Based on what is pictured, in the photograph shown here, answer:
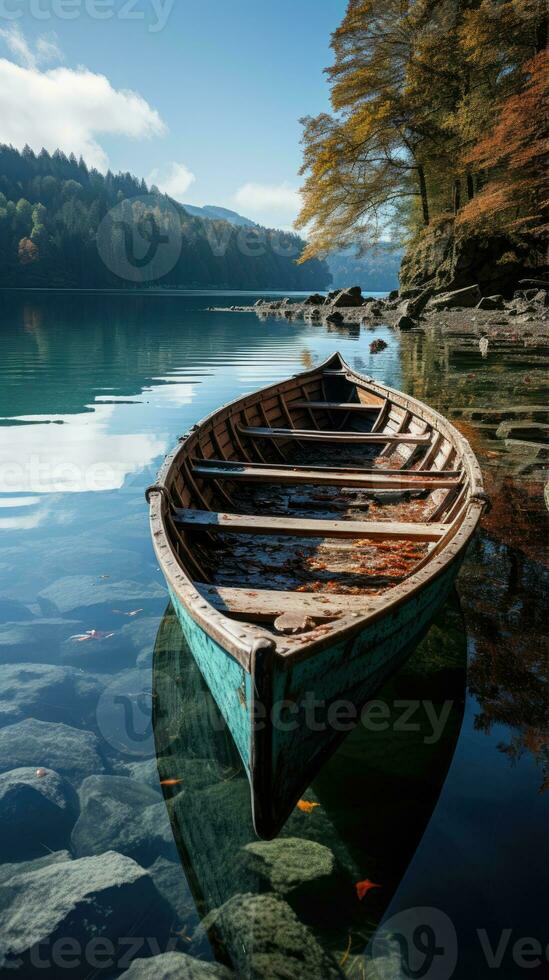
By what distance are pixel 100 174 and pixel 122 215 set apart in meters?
59.9

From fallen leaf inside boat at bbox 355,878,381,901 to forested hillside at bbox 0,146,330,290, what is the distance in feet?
422

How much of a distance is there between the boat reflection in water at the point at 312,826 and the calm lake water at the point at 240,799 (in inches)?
0.4

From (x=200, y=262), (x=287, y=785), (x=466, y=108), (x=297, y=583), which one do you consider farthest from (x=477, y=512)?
(x=200, y=262)

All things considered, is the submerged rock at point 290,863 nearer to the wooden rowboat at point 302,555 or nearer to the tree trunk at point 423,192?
the wooden rowboat at point 302,555

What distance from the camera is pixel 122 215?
141875mm

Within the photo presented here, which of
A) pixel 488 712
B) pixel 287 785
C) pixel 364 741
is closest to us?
pixel 287 785

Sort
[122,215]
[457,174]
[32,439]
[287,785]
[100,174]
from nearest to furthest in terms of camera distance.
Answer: [287,785] < [32,439] < [457,174] < [122,215] < [100,174]

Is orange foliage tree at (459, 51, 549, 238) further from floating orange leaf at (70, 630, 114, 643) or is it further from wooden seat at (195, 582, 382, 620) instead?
floating orange leaf at (70, 630, 114, 643)

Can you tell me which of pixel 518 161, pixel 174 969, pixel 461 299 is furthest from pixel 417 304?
pixel 174 969

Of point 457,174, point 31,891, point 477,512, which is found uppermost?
point 457,174

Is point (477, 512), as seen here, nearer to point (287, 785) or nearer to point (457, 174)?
point (287, 785)

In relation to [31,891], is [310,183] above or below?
above

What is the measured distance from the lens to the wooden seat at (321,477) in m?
6.70

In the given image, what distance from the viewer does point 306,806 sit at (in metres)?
3.54
